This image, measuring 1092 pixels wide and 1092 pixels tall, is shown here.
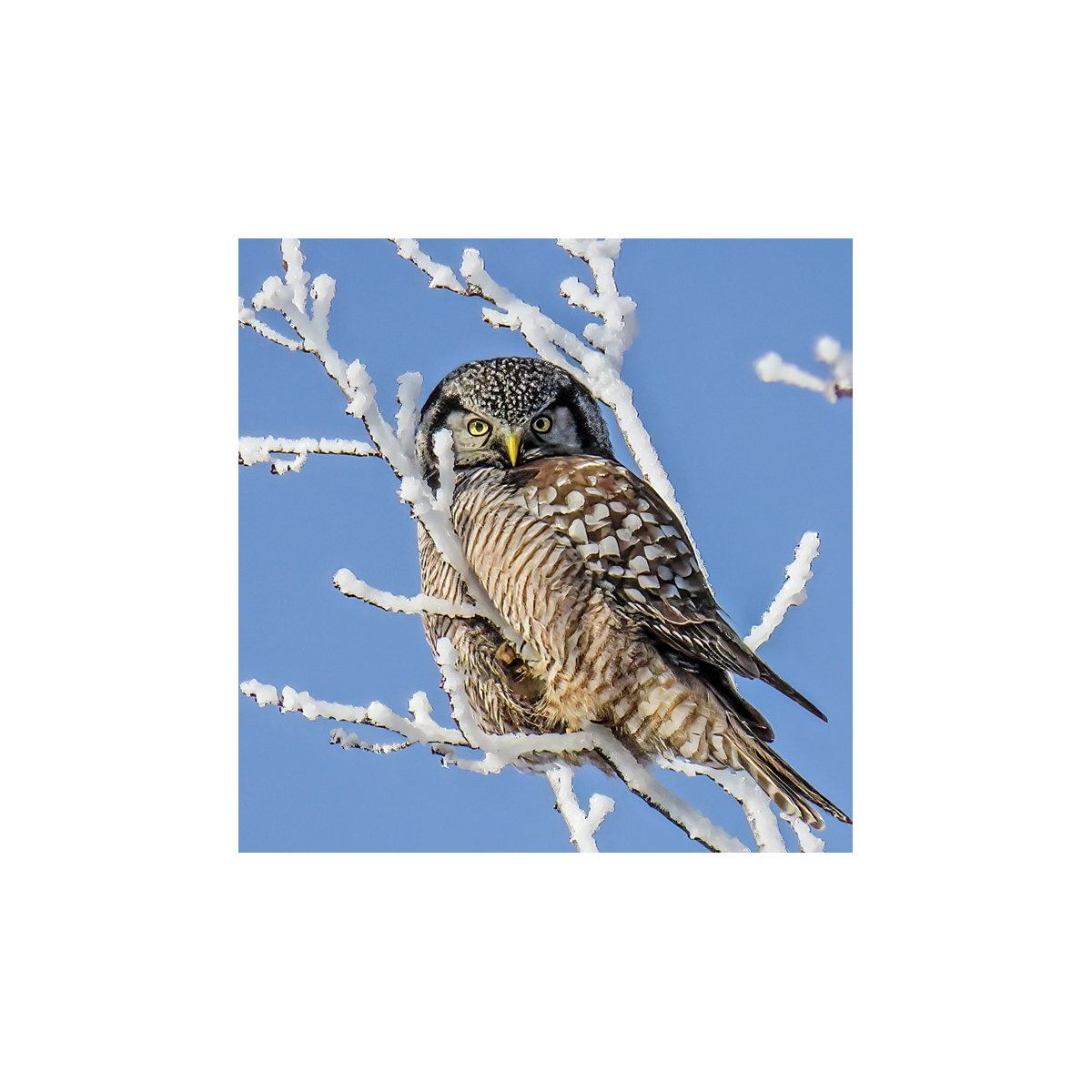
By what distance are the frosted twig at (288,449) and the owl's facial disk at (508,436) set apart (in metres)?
0.17

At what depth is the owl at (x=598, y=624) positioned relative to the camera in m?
1.83

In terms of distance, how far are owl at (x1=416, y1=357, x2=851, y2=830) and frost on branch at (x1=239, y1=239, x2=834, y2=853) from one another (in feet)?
0.14

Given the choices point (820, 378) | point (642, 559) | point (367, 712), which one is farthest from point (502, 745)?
point (820, 378)

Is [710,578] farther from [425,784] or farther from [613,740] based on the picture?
[425,784]

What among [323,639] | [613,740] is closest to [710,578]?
[613,740]

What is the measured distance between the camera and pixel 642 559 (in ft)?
6.06

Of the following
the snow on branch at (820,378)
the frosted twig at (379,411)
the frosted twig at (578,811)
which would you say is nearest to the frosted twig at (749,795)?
the frosted twig at (578,811)

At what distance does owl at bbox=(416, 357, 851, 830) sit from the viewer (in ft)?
6.00

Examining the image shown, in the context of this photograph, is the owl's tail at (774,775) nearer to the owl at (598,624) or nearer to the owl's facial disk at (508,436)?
the owl at (598,624)

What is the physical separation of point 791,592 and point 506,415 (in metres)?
0.61

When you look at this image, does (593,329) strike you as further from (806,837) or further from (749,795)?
(806,837)

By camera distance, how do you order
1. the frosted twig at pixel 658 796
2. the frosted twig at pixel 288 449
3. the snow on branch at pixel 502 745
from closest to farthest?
the snow on branch at pixel 502 745
the frosted twig at pixel 658 796
the frosted twig at pixel 288 449

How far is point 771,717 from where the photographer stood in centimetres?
193

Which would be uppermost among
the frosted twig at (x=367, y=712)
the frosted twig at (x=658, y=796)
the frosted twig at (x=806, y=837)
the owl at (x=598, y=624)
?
the owl at (x=598, y=624)
